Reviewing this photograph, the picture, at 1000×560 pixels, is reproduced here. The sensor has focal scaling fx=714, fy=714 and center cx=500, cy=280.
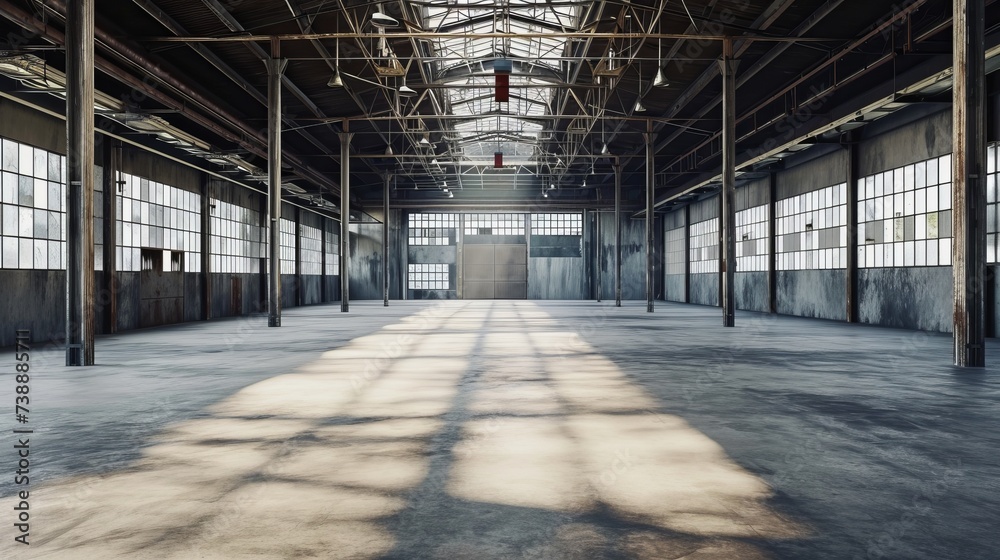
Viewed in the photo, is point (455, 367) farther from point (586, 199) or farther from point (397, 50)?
point (586, 199)

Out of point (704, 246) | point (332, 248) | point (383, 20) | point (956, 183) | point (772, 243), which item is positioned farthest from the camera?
point (332, 248)

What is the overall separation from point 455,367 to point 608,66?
1504cm

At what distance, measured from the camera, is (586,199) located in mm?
45500

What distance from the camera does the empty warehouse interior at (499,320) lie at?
4.09 m

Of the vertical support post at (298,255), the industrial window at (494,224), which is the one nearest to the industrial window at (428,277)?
the industrial window at (494,224)

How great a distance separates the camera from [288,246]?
35688 millimetres

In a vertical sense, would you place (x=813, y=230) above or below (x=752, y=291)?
above

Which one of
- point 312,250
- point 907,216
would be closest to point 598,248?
point 312,250

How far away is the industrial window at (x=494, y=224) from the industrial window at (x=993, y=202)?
33343 millimetres

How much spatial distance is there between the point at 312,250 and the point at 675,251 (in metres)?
21.3

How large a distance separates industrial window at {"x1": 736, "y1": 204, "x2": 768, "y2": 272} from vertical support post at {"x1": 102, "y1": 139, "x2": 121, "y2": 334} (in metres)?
23.4

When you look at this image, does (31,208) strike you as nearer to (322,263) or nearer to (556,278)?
(322,263)

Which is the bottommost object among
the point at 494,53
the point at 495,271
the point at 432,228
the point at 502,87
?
the point at 495,271

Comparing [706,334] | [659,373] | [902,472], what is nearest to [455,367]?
[659,373]
